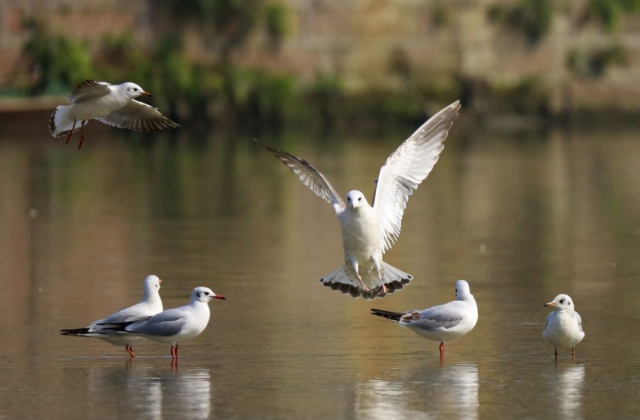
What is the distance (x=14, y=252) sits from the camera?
15.6 meters

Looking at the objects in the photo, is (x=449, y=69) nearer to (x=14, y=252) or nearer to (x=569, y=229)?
(x=569, y=229)

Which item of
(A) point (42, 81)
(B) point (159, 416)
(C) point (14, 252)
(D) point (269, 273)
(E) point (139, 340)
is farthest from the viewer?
(A) point (42, 81)

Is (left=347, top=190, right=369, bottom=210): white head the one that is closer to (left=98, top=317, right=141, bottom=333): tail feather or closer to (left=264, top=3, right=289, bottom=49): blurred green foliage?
(left=98, top=317, right=141, bottom=333): tail feather

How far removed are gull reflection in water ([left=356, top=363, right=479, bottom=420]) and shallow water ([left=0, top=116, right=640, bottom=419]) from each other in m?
0.02

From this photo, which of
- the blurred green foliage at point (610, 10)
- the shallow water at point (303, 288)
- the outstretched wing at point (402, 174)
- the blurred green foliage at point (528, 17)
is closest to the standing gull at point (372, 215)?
the outstretched wing at point (402, 174)

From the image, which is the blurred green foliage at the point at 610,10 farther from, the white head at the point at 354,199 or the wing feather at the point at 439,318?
the wing feather at the point at 439,318

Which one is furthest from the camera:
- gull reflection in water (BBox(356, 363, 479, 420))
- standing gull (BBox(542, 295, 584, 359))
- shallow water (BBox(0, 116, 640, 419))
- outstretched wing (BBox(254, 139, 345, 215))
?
outstretched wing (BBox(254, 139, 345, 215))

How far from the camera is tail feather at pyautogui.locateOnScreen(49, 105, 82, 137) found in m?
12.6

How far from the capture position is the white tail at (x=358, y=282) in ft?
38.0

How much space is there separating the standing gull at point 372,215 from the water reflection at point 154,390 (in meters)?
2.04

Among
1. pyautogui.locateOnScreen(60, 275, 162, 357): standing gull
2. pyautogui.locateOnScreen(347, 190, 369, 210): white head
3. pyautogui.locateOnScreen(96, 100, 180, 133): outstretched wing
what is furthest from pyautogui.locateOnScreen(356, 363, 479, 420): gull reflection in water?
pyautogui.locateOnScreen(96, 100, 180, 133): outstretched wing

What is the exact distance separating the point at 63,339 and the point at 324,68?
2706 centimetres

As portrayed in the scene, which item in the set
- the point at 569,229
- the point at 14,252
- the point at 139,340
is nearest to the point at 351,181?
the point at 569,229

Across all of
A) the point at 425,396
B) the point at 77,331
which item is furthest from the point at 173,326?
the point at 425,396
